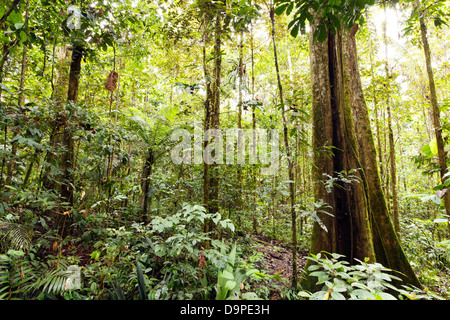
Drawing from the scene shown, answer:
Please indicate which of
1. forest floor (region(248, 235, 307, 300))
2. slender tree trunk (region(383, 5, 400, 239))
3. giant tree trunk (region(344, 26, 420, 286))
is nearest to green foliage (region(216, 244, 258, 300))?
forest floor (region(248, 235, 307, 300))

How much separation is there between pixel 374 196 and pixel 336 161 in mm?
862

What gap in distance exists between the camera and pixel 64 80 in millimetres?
3969

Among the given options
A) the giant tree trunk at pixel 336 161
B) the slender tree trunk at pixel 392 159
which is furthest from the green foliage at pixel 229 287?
the slender tree trunk at pixel 392 159

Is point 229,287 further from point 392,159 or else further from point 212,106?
point 392,159

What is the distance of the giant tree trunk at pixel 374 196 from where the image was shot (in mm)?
2818

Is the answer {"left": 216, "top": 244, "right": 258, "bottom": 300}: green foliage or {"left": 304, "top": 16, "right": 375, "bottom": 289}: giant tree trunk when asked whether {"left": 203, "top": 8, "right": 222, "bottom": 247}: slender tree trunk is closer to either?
{"left": 216, "top": 244, "right": 258, "bottom": 300}: green foliage

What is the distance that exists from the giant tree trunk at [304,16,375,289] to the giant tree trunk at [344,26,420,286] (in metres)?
0.34

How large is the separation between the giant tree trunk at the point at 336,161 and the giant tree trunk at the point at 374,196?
1.12ft

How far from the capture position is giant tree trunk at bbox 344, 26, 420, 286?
9.25 ft

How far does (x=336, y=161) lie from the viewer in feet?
9.62

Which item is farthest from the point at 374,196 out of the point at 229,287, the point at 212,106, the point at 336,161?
the point at 212,106

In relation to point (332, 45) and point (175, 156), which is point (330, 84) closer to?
point (332, 45)
